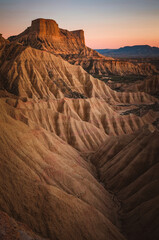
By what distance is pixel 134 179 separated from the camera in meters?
26.0

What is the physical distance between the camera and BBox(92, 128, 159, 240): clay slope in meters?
17.9

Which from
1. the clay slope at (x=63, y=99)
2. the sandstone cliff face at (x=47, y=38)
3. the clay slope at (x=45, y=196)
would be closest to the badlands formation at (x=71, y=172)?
the clay slope at (x=45, y=196)

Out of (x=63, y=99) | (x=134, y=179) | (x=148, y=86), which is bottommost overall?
(x=134, y=179)

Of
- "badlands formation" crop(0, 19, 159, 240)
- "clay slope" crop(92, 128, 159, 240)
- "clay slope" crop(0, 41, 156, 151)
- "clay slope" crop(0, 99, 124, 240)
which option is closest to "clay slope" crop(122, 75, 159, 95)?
"clay slope" crop(0, 41, 156, 151)

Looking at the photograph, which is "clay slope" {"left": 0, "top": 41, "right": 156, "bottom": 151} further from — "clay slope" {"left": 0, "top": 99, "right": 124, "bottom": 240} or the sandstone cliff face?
the sandstone cliff face

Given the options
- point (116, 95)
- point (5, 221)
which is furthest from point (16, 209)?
point (116, 95)

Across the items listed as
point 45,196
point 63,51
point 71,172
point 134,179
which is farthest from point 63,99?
point 63,51

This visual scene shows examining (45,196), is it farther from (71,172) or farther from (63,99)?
(63,99)

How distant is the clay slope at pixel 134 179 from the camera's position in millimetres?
17875

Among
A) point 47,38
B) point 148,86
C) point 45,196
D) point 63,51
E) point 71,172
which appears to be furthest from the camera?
point 63,51

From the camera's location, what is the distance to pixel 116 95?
9006 cm

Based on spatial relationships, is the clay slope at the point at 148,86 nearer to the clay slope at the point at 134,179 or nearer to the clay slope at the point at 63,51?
the clay slope at the point at 63,51

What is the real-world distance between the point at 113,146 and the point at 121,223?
17.1 meters

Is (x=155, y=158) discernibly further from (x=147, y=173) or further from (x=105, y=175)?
(x=105, y=175)
